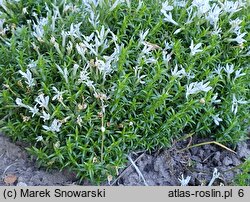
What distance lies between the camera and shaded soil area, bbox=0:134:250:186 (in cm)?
302

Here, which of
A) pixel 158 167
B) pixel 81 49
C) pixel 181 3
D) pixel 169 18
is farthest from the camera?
→ pixel 181 3

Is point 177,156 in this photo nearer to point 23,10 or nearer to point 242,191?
point 242,191

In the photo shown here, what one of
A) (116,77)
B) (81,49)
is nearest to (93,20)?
(81,49)

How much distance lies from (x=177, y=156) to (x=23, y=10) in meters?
1.38

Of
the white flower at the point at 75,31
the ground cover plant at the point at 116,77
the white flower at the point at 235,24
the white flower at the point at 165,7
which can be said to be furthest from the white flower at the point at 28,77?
the white flower at the point at 235,24

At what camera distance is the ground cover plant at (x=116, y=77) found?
9.64ft

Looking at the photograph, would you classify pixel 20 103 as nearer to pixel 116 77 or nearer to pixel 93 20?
pixel 116 77

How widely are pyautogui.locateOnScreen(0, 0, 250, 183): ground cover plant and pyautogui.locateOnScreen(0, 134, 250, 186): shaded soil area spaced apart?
76 millimetres

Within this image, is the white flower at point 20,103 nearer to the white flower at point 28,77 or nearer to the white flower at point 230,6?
the white flower at point 28,77

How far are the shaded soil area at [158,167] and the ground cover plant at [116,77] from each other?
76 millimetres

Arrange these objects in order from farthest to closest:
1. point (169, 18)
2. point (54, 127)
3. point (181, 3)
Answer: point (181, 3) < point (169, 18) < point (54, 127)

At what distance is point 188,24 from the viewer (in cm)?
328

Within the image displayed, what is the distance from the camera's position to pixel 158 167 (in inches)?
123

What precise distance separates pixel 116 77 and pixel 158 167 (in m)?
0.62
